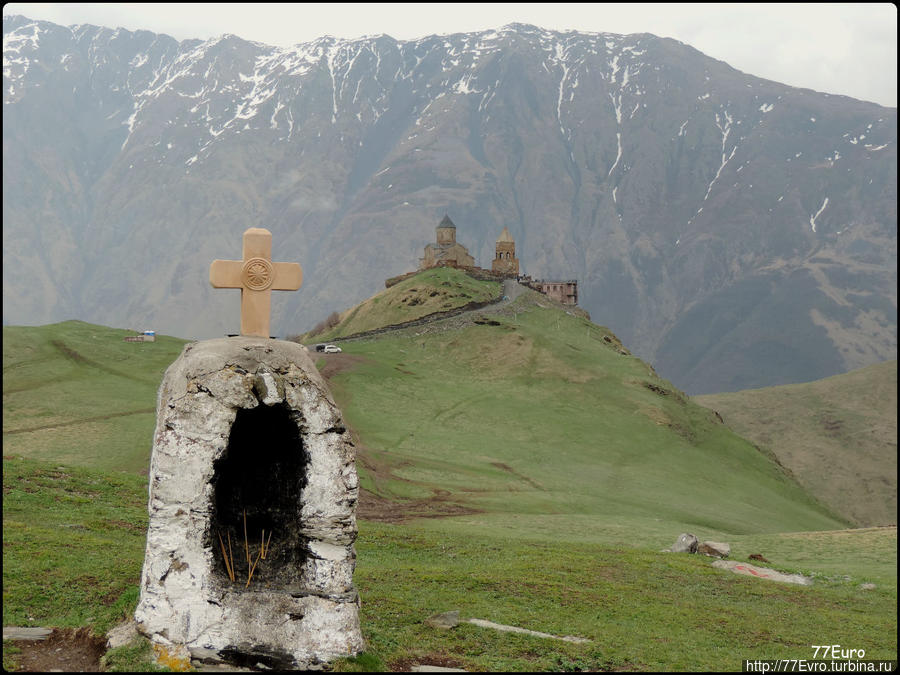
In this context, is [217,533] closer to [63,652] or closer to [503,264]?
[63,652]

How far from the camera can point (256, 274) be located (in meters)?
18.0

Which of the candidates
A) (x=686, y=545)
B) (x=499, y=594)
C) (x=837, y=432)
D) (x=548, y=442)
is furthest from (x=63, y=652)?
(x=837, y=432)

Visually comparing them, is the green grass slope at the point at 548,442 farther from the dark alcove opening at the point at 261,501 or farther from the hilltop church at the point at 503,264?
the hilltop church at the point at 503,264

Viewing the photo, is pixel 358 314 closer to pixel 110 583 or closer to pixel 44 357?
pixel 44 357

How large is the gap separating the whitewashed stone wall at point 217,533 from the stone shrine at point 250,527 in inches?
0.7

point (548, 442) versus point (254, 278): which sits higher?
point (254, 278)

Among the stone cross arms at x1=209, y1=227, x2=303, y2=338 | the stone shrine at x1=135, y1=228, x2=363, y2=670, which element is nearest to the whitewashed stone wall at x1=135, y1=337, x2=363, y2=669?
the stone shrine at x1=135, y1=228, x2=363, y2=670

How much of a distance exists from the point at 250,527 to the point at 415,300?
10839 centimetres

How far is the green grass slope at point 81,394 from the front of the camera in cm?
5225

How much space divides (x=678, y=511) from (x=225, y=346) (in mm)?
48573

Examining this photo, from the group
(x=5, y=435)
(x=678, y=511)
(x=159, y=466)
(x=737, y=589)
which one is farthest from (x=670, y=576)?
(x=5, y=435)

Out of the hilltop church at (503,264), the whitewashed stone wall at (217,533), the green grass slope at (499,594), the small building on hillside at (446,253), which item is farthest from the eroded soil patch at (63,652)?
the small building on hillside at (446,253)

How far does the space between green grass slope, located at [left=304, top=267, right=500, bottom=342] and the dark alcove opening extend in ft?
323

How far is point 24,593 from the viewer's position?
19.2m
